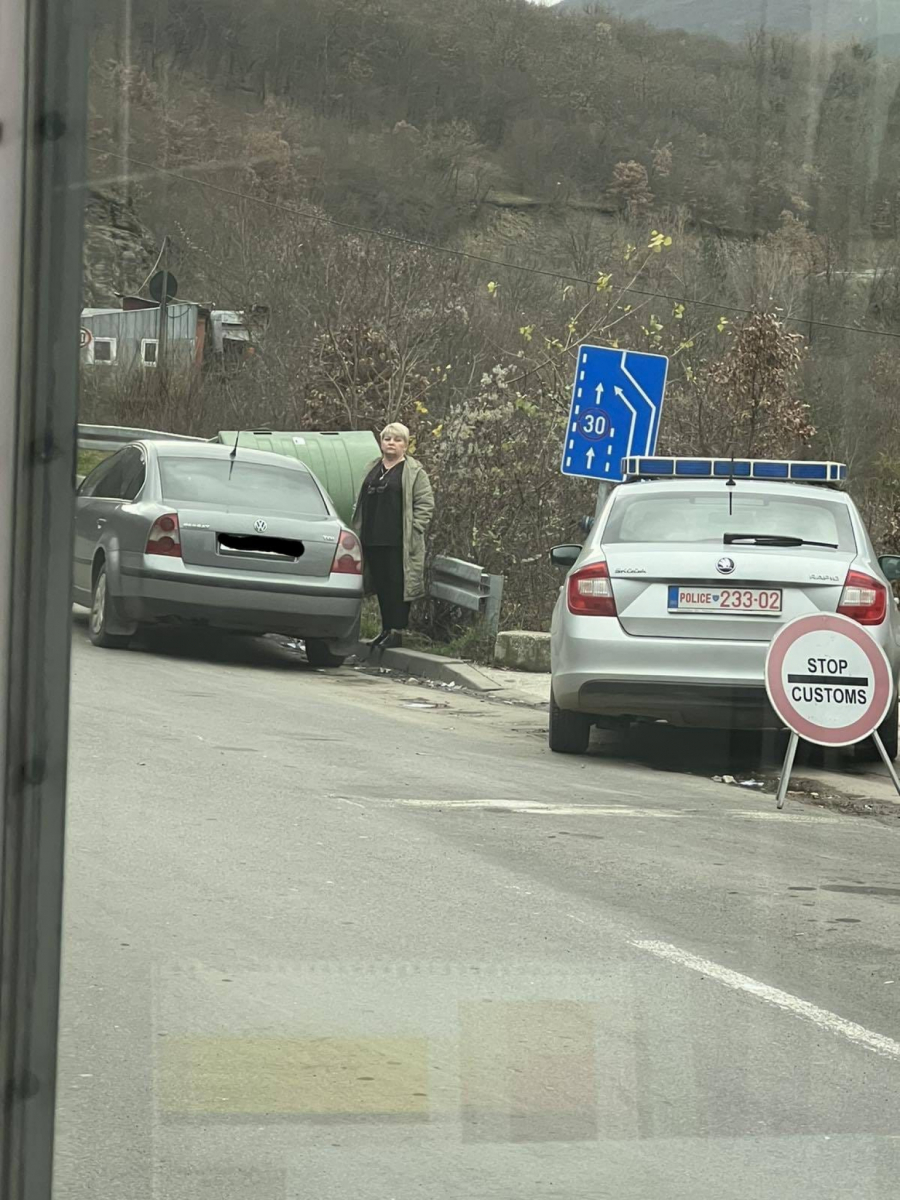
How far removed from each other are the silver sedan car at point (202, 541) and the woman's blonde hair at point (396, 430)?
3272mm

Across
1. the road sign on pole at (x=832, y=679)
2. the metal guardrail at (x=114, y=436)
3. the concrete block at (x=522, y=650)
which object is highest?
the metal guardrail at (x=114, y=436)

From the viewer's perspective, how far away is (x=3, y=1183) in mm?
1425

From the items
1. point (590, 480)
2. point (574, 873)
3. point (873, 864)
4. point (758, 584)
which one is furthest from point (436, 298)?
point (590, 480)

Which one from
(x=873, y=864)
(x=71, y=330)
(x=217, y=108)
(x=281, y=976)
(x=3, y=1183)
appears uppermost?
(x=217, y=108)

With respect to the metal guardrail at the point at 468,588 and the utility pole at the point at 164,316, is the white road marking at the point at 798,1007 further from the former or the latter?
the metal guardrail at the point at 468,588

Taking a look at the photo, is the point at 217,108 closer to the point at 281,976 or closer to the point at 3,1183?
the point at 3,1183

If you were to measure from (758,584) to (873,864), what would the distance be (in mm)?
1296

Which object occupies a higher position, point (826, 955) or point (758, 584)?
point (758, 584)

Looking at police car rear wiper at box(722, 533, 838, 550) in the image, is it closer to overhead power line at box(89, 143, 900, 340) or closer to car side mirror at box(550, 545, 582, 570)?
car side mirror at box(550, 545, 582, 570)

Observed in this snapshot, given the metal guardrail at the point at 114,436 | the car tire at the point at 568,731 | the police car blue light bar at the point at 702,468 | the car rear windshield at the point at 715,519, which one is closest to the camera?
the metal guardrail at the point at 114,436

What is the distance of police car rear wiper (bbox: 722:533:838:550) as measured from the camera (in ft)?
21.9

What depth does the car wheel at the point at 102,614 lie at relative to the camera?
5.65 feet

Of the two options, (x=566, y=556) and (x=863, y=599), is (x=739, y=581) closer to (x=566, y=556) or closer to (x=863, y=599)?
(x=863, y=599)

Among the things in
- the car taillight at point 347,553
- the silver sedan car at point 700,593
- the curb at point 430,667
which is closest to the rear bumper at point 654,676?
the silver sedan car at point 700,593
